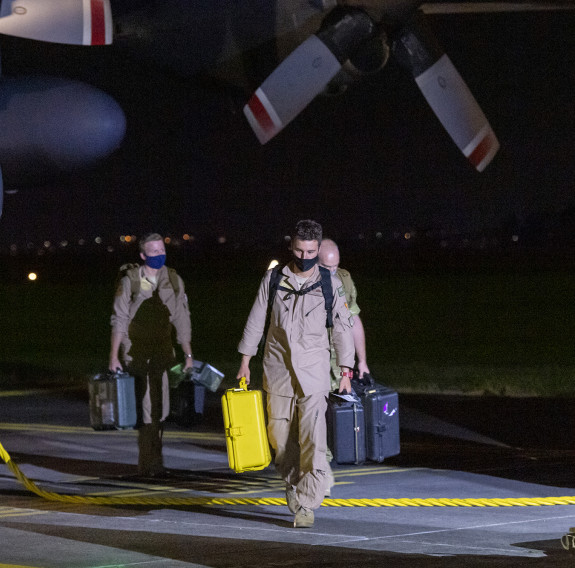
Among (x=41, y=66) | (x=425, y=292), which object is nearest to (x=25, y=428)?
(x=41, y=66)

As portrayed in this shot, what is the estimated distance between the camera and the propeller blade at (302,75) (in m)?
13.7

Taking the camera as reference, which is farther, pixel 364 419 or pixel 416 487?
pixel 416 487

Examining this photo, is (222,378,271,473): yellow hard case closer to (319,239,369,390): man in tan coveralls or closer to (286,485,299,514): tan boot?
(286,485,299,514): tan boot

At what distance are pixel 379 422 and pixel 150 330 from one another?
2156mm

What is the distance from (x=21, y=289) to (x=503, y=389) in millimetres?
36660

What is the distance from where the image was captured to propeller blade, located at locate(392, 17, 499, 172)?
46.4ft

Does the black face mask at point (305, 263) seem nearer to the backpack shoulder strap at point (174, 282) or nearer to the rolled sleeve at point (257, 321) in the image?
the rolled sleeve at point (257, 321)

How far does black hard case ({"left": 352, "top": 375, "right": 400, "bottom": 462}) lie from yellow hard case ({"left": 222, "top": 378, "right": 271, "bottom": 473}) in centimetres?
66

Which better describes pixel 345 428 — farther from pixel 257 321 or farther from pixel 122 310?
pixel 122 310

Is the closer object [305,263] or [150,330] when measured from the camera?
[305,263]

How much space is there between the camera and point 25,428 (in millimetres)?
11102

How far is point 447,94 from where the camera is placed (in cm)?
1420

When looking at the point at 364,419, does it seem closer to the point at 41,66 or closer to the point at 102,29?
the point at 102,29

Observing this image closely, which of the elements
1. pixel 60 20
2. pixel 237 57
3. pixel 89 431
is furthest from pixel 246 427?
pixel 237 57
